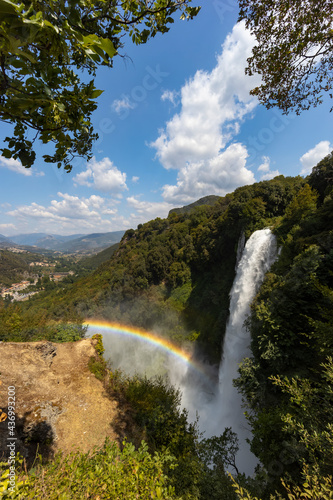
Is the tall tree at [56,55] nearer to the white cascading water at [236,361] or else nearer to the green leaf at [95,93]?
the green leaf at [95,93]

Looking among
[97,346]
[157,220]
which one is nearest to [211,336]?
[97,346]

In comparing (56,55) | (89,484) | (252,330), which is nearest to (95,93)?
(56,55)

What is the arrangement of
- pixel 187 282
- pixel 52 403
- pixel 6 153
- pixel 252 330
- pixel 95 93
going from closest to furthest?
pixel 95 93, pixel 6 153, pixel 52 403, pixel 252 330, pixel 187 282

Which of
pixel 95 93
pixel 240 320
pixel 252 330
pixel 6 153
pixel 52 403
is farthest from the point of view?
pixel 240 320

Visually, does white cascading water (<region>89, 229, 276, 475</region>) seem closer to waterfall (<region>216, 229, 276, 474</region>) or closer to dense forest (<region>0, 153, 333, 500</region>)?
waterfall (<region>216, 229, 276, 474</region>)

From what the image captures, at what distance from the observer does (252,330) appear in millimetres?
11750

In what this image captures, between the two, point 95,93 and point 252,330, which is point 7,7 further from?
point 252,330

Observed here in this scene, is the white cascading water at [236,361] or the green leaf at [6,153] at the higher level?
the green leaf at [6,153]

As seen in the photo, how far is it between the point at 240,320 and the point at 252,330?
191 inches

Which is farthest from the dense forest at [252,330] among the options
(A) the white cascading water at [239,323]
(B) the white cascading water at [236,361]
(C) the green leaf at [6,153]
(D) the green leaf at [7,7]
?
(D) the green leaf at [7,7]

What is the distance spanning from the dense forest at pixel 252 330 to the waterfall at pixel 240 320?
1602 mm

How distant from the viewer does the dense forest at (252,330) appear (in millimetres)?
4492

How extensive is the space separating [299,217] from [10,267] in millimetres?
162282

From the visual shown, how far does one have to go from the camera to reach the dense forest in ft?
14.7
